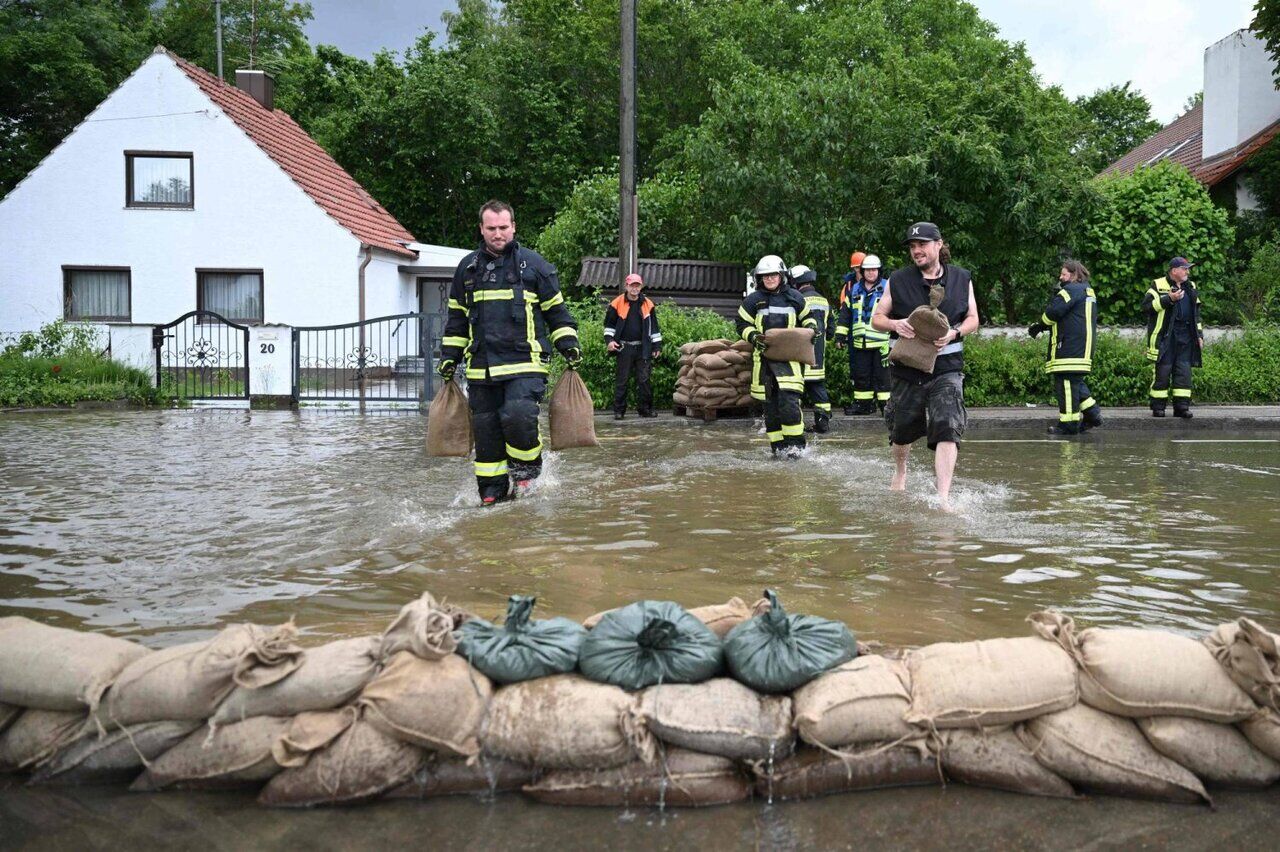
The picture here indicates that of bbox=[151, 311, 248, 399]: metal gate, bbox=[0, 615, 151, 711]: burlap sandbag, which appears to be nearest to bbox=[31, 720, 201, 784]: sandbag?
bbox=[0, 615, 151, 711]: burlap sandbag

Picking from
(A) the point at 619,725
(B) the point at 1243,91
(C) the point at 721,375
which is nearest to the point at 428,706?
(A) the point at 619,725

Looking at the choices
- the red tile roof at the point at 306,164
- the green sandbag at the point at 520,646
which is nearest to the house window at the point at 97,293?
the red tile roof at the point at 306,164

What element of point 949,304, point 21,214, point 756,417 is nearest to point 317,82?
point 21,214

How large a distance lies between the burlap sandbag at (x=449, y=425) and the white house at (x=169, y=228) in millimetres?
19284

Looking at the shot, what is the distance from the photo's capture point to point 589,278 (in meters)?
22.2

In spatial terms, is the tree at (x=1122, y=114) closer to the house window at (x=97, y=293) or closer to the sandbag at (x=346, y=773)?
the house window at (x=97, y=293)

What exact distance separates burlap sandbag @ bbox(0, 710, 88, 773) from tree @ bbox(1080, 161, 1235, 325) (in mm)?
20155

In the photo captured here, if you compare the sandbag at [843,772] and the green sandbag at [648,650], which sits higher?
the green sandbag at [648,650]

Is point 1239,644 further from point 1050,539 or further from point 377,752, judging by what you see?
point 1050,539

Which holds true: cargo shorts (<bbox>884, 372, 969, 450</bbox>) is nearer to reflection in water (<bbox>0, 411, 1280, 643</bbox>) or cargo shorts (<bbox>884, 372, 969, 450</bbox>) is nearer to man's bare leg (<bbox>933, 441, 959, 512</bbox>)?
man's bare leg (<bbox>933, 441, 959, 512</bbox>)

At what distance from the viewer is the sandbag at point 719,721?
355cm

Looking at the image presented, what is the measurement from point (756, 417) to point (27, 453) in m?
8.68

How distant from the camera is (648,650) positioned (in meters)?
3.75

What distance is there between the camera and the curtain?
27.9 metres
